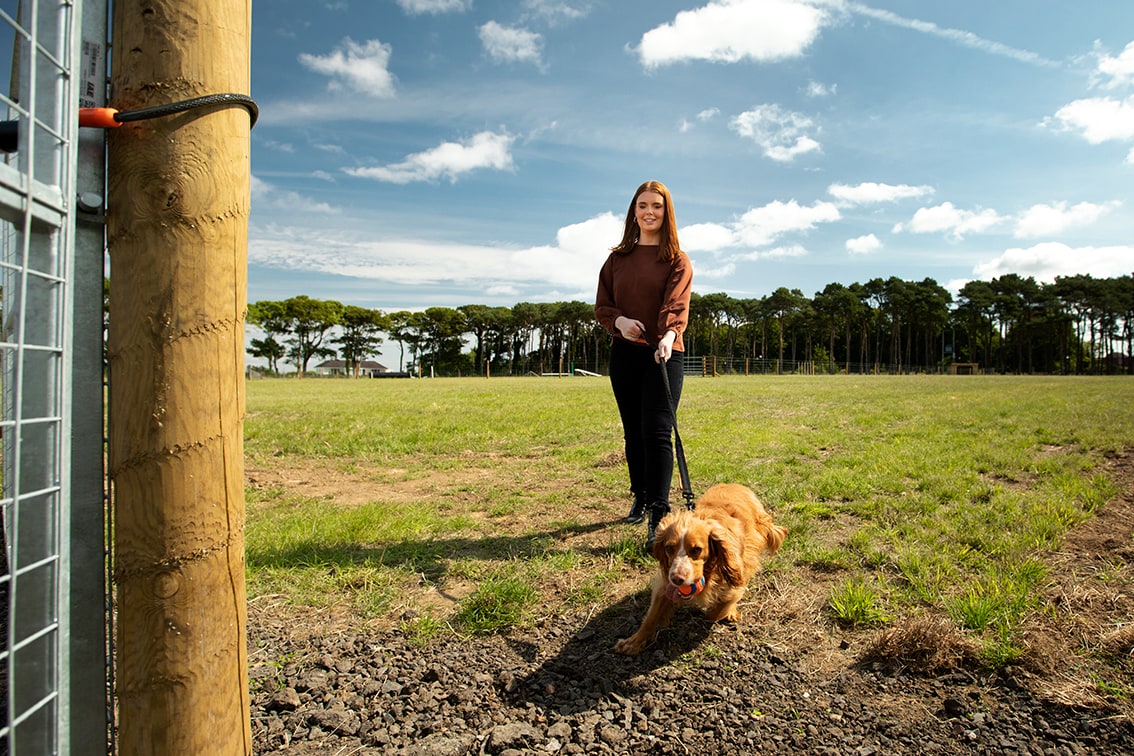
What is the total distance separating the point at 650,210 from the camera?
4.14 m

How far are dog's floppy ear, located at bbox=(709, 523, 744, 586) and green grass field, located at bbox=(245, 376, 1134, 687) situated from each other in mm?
467

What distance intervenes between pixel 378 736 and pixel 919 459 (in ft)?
21.8

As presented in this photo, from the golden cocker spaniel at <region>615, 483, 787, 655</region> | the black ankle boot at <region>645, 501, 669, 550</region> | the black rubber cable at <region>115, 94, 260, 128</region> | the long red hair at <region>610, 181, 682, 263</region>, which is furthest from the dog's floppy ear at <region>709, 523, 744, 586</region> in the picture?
the black rubber cable at <region>115, 94, 260, 128</region>

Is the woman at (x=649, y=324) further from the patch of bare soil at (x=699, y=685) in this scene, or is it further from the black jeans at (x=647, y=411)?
the patch of bare soil at (x=699, y=685)

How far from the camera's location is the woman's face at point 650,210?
413 centimetres

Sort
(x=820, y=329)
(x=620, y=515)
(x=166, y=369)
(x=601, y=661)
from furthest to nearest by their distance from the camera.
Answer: (x=820, y=329) < (x=620, y=515) < (x=601, y=661) < (x=166, y=369)

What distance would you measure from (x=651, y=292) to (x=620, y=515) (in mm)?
1871

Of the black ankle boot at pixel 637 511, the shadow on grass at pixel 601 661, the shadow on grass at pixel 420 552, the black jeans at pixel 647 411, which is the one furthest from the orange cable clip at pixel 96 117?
the black ankle boot at pixel 637 511

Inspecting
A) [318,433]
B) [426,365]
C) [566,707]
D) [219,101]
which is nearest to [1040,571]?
[566,707]

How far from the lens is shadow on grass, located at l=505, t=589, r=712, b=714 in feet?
7.80

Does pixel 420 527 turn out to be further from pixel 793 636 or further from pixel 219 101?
pixel 219 101

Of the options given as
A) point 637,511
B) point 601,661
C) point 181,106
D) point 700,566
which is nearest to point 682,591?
point 700,566

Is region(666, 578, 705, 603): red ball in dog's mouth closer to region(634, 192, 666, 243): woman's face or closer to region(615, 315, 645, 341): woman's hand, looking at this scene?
region(615, 315, 645, 341): woman's hand

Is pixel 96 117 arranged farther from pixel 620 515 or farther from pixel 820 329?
pixel 820 329
